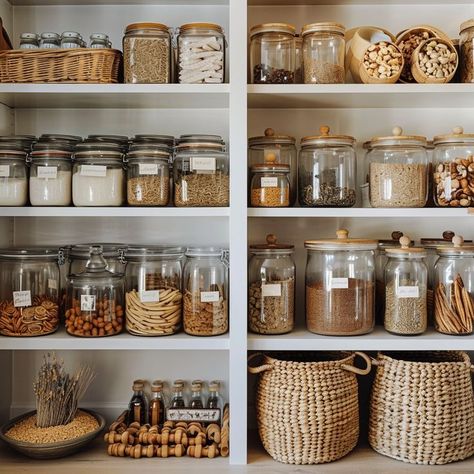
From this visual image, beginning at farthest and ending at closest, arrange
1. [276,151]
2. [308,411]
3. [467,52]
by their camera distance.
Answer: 1. [276,151]
2. [467,52]
3. [308,411]

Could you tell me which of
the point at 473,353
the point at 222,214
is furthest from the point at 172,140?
the point at 473,353

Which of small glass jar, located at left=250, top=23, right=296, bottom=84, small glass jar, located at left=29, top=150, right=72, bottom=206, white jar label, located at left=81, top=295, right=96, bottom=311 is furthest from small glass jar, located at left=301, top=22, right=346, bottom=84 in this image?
white jar label, located at left=81, top=295, right=96, bottom=311

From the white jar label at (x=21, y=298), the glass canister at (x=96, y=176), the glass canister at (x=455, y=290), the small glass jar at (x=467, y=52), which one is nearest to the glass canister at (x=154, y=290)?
the glass canister at (x=96, y=176)

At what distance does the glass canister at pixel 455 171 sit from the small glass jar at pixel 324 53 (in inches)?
16.6

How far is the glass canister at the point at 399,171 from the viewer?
1853 mm

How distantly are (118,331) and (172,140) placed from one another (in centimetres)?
68

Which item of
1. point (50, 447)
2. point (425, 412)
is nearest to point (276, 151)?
point (425, 412)

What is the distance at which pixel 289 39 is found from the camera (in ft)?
6.26

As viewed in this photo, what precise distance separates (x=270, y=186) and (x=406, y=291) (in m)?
0.56

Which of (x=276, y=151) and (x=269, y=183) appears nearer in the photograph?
(x=269, y=183)

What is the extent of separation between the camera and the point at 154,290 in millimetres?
1885

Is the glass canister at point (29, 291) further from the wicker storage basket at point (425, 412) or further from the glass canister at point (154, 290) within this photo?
the wicker storage basket at point (425, 412)

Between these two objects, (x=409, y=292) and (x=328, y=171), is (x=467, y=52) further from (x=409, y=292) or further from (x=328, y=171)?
(x=409, y=292)

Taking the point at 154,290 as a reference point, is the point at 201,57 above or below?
above
